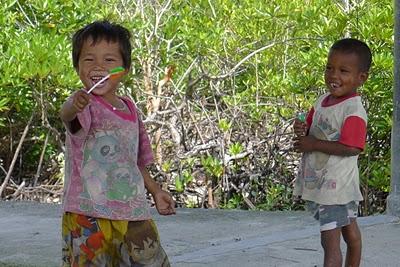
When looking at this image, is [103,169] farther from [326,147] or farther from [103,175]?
[326,147]

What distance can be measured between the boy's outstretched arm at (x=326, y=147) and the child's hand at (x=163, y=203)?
0.80 m

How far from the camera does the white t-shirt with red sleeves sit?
401 centimetres

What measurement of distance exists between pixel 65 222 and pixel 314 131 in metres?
1.26

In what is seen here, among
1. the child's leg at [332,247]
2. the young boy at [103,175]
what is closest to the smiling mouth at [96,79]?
the young boy at [103,175]

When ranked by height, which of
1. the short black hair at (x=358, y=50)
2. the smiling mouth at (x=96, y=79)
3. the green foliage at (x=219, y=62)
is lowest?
the smiling mouth at (x=96, y=79)

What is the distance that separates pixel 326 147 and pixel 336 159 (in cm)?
8

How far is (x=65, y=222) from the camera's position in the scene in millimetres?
3482

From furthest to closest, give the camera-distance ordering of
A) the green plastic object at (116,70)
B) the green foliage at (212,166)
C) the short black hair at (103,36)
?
1. the green foliage at (212,166)
2. the short black hair at (103,36)
3. the green plastic object at (116,70)

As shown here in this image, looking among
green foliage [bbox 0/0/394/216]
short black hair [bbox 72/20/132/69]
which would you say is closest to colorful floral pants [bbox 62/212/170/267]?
short black hair [bbox 72/20/132/69]

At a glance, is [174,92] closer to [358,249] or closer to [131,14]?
[131,14]

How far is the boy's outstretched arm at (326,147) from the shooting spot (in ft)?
13.1

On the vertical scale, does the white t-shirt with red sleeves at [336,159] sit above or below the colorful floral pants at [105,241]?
above

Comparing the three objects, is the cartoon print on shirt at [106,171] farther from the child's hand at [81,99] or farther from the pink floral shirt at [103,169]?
the child's hand at [81,99]

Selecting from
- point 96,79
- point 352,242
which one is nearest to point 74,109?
point 96,79
